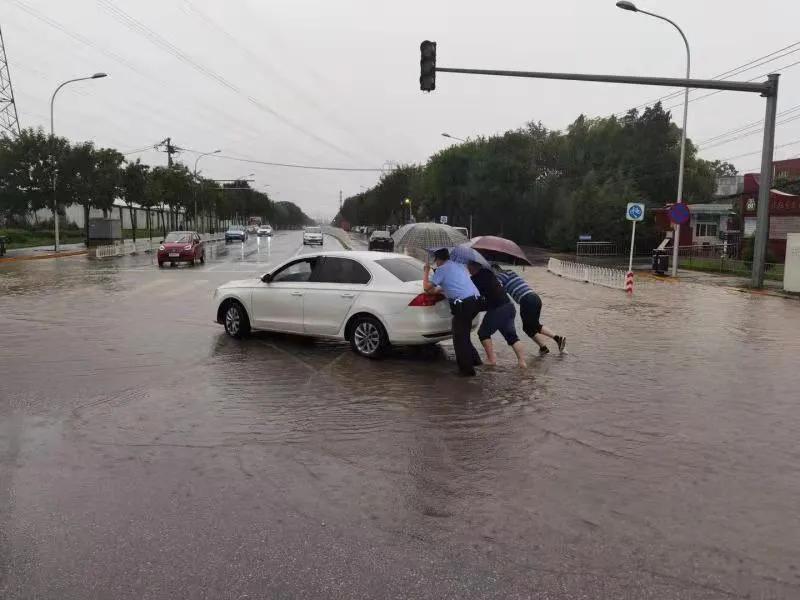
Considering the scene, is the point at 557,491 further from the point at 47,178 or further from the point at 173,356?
the point at 47,178

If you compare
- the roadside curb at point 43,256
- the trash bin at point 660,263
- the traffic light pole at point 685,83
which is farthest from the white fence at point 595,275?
the roadside curb at point 43,256

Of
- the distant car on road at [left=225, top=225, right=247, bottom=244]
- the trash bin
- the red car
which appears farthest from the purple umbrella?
the distant car on road at [left=225, top=225, right=247, bottom=244]

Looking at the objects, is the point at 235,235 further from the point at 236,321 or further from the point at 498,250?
the point at 498,250

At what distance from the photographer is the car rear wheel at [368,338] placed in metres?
9.31

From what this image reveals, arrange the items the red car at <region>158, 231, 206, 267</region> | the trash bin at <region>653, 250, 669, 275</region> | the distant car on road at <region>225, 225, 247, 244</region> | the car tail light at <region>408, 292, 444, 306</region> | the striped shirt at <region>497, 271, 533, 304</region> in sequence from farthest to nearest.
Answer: the distant car on road at <region>225, 225, 247, 244</region>, the red car at <region>158, 231, 206, 267</region>, the trash bin at <region>653, 250, 669, 275</region>, the striped shirt at <region>497, 271, 533, 304</region>, the car tail light at <region>408, 292, 444, 306</region>

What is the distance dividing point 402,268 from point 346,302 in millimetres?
946

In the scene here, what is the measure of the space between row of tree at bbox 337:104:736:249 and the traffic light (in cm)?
3170

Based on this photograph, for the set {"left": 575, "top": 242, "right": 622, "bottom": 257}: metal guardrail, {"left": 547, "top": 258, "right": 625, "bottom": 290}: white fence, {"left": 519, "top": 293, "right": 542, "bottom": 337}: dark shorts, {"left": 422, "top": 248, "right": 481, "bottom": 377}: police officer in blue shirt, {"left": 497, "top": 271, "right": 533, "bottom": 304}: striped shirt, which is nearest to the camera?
{"left": 422, "top": 248, "right": 481, "bottom": 377}: police officer in blue shirt

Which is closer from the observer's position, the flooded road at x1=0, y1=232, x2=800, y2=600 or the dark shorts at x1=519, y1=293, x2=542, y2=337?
the flooded road at x1=0, y1=232, x2=800, y2=600

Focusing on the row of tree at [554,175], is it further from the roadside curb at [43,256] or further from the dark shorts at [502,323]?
the dark shorts at [502,323]

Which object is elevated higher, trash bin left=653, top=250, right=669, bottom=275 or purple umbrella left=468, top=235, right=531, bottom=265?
purple umbrella left=468, top=235, right=531, bottom=265

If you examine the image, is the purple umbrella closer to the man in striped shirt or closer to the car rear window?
the man in striped shirt

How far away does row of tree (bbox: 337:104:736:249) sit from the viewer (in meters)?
52.6

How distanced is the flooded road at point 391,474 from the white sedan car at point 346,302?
0.41m
